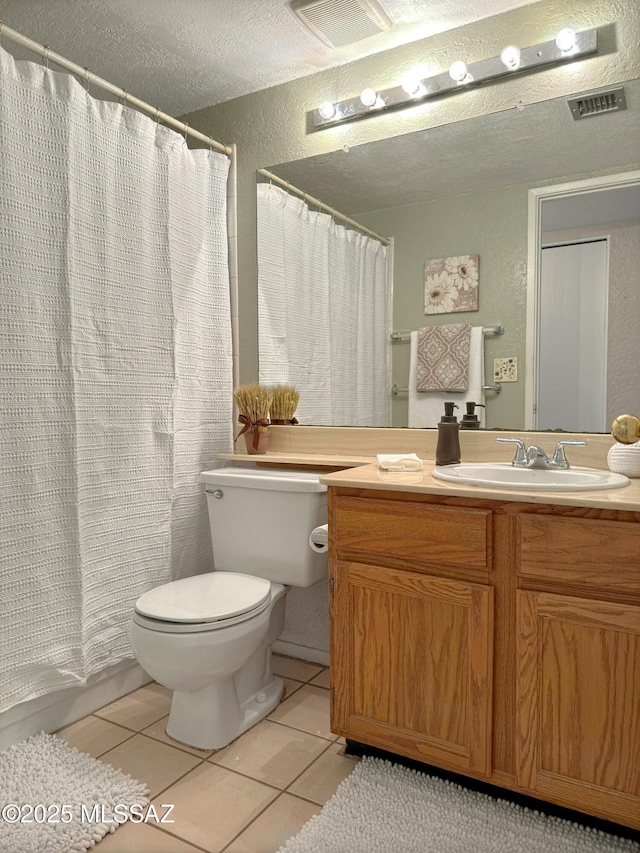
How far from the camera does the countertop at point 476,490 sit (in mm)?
1291

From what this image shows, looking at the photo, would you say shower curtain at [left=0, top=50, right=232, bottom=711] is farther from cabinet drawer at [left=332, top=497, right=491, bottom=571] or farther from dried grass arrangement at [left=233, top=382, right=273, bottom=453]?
cabinet drawer at [left=332, top=497, right=491, bottom=571]

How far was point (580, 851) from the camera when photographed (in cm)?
138

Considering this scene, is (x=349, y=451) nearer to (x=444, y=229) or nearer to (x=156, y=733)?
(x=444, y=229)

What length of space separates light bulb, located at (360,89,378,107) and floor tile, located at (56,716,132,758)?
227 cm

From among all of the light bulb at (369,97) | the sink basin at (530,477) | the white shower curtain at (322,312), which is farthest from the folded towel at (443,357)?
the light bulb at (369,97)

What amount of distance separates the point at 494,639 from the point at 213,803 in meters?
0.85

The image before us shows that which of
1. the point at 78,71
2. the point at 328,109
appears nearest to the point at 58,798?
the point at 78,71

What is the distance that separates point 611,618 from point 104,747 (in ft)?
4.86

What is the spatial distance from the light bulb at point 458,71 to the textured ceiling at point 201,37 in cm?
17

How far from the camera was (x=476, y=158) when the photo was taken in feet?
6.61

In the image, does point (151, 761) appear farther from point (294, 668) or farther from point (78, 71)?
point (78, 71)

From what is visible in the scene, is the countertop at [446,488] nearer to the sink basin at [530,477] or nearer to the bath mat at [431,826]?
the sink basin at [530,477]

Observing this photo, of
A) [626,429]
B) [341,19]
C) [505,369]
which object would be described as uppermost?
[341,19]

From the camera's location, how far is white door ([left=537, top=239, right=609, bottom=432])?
183 centimetres
